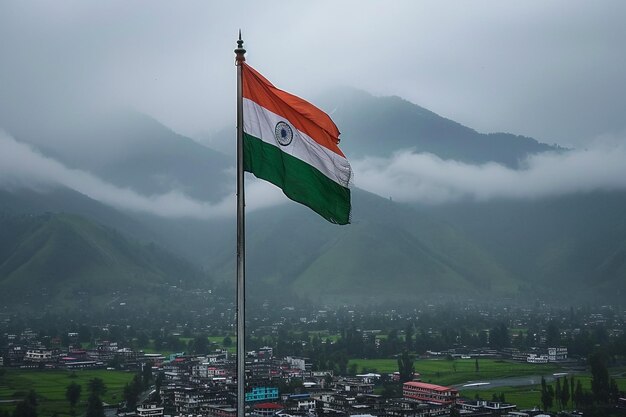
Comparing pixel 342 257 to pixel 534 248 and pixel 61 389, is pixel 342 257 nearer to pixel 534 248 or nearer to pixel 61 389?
pixel 534 248

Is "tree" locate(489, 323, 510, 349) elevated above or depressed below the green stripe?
below

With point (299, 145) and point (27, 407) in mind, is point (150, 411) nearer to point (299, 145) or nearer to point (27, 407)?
point (27, 407)

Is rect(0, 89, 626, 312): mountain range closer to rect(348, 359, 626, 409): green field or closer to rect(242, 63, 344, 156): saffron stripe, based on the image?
rect(348, 359, 626, 409): green field

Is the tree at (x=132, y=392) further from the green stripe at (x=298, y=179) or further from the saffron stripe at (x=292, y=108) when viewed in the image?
the saffron stripe at (x=292, y=108)

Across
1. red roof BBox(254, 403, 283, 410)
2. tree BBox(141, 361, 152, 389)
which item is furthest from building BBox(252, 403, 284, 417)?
tree BBox(141, 361, 152, 389)

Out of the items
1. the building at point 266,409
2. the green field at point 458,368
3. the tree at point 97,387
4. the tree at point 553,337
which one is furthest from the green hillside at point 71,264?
the building at point 266,409

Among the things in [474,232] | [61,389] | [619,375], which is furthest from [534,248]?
[61,389]
